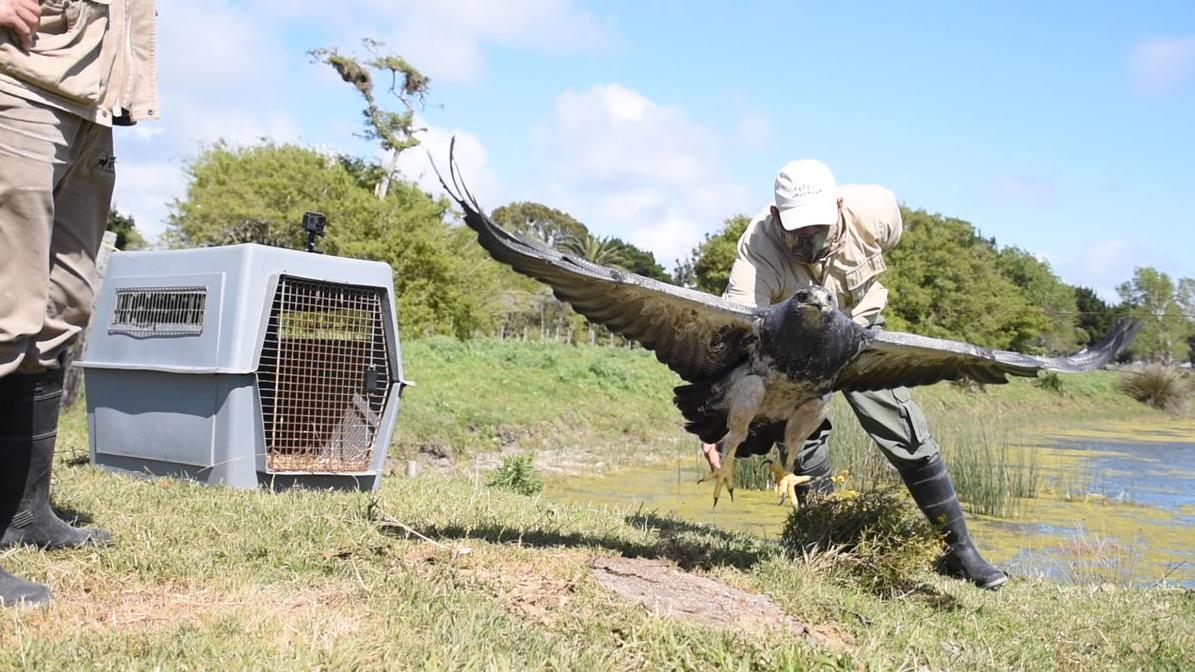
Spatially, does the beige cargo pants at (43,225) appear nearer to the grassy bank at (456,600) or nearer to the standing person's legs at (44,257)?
the standing person's legs at (44,257)

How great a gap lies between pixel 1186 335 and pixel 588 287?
37.9 metres

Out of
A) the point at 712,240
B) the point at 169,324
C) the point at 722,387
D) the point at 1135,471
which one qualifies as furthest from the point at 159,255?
the point at 712,240

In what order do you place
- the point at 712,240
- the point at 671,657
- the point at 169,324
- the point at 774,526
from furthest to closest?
1. the point at 712,240
2. the point at 774,526
3. the point at 169,324
4. the point at 671,657

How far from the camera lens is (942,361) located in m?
3.77

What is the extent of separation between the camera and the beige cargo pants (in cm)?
240

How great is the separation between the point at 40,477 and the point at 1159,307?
29897mm

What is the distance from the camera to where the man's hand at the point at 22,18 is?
2.35 meters

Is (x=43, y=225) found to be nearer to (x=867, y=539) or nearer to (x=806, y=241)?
(x=806, y=241)

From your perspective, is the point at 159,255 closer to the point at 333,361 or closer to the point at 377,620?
the point at 333,361

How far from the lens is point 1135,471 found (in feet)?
33.8

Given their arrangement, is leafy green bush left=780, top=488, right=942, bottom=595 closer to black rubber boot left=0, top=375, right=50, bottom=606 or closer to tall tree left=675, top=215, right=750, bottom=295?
black rubber boot left=0, top=375, right=50, bottom=606

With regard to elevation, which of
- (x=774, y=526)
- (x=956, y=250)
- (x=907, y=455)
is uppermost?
(x=956, y=250)

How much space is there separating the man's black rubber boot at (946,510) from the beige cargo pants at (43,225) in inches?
134

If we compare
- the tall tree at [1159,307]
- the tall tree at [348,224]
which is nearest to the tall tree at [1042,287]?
the tall tree at [1159,307]
